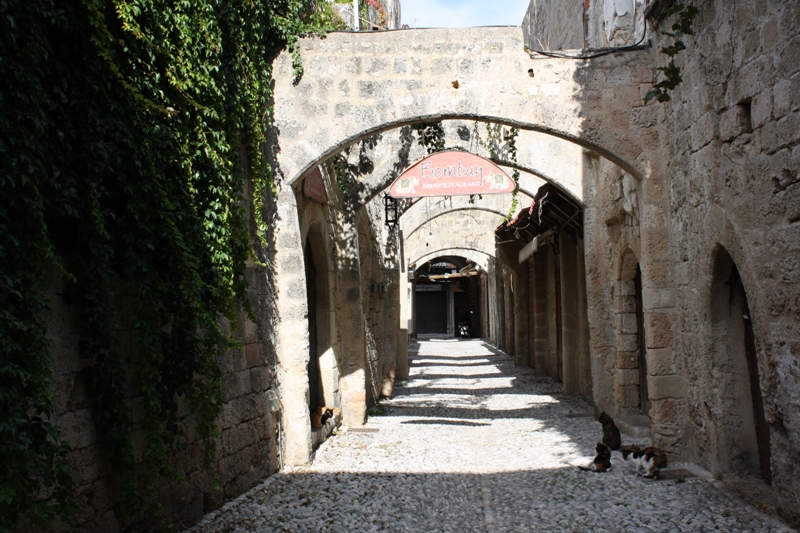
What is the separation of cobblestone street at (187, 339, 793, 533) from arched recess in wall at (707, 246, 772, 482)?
289mm

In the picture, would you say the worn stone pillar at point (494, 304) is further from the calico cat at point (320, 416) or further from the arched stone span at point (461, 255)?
the calico cat at point (320, 416)

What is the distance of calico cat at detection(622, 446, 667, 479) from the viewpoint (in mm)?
5848

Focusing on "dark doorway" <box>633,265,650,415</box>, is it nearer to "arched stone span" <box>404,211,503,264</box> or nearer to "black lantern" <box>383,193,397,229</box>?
"black lantern" <box>383,193,397,229</box>

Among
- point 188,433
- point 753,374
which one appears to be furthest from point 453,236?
point 188,433

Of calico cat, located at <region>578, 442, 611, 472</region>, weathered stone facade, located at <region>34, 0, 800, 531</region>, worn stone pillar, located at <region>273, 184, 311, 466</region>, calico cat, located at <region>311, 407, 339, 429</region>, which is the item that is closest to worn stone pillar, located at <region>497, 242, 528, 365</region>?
weathered stone facade, located at <region>34, 0, 800, 531</region>

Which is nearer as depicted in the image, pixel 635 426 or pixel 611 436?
pixel 611 436

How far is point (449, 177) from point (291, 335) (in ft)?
8.99

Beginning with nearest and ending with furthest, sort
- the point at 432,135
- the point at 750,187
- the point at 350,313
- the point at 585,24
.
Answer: the point at 750,187
the point at 432,135
the point at 350,313
the point at 585,24

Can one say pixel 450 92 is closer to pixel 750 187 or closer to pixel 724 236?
pixel 724 236

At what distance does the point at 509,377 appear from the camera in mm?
15781

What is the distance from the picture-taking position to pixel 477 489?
6.06 m

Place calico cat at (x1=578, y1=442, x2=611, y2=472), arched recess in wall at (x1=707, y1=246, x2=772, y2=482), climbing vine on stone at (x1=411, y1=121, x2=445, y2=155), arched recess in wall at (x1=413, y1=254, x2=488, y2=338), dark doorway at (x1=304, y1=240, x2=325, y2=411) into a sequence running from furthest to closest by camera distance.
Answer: arched recess in wall at (x1=413, y1=254, x2=488, y2=338) → dark doorway at (x1=304, y1=240, x2=325, y2=411) → climbing vine on stone at (x1=411, y1=121, x2=445, y2=155) → calico cat at (x1=578, y1=442, x2=611, y2=472) → arched recess in wall at (x1=707, y1=246, x2=772, y2=482)

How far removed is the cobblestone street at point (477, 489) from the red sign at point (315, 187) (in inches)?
102

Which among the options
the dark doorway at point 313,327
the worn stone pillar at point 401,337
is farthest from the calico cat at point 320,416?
the worn stone pillar at point 401,337
